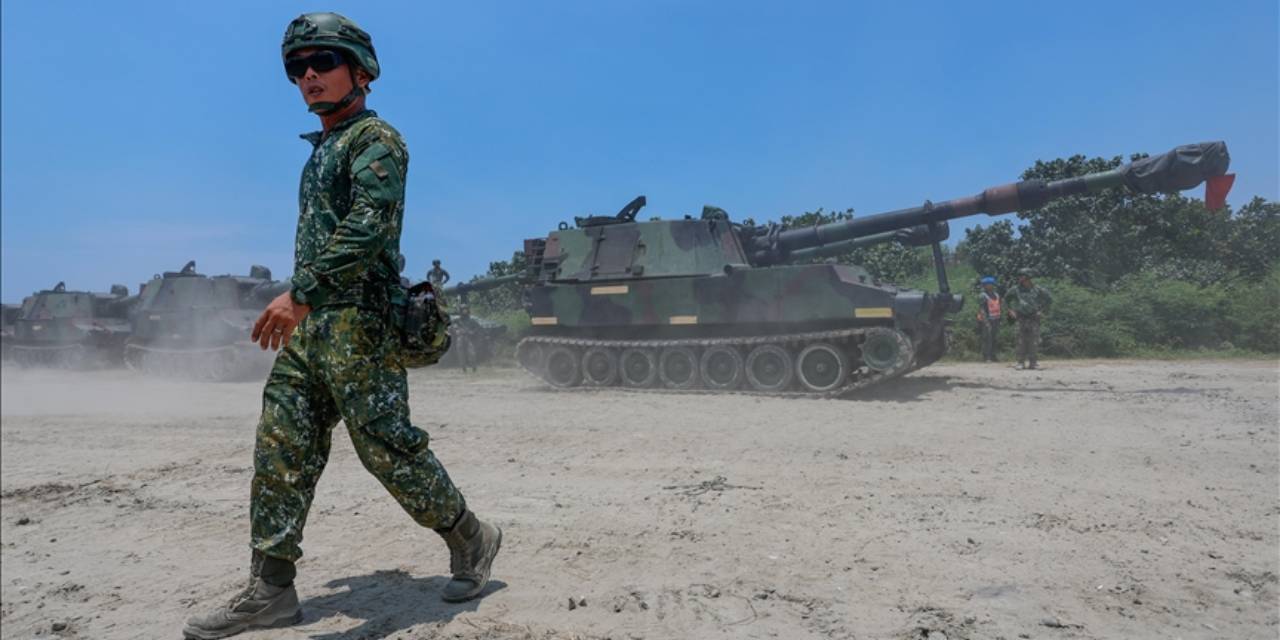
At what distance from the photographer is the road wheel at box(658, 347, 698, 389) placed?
11758mm

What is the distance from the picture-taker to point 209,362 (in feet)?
55.7

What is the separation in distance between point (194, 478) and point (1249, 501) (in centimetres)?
634

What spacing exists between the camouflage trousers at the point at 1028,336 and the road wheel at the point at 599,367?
633 cm

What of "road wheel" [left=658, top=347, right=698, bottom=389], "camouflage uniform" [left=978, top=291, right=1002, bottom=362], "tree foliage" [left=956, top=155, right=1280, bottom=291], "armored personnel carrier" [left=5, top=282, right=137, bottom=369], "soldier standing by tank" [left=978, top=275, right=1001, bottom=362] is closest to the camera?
"tree foliage" [left=956, top=155, right=1280, bottom=291]

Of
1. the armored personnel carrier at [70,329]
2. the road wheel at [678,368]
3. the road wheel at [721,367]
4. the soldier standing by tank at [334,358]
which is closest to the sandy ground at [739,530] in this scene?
the soldier standing by tank at [334,358]

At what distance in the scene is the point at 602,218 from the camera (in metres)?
13.1

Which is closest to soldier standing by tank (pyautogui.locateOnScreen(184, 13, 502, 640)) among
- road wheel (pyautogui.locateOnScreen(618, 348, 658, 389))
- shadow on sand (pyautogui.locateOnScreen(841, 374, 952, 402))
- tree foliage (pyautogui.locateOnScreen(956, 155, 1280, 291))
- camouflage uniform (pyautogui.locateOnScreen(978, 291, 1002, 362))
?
tree foliage (pyautogui.locateOnScreen(956, 155, 1280, 291))

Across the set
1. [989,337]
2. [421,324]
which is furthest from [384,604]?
[989,337]

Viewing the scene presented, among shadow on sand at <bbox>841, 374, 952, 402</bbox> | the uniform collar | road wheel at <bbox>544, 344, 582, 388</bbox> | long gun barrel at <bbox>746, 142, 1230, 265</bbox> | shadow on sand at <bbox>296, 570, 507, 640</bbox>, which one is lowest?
shadow on sand at <bbox>296, 570, 507, 640</bbox>

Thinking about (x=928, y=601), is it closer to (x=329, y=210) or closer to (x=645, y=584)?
(x=645, y=584)

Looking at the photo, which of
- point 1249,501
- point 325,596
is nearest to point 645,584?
point 325,596

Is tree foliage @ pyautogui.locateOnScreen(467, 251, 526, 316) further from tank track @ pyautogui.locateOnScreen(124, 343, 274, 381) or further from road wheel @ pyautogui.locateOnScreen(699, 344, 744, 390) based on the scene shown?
road wheel @ pyautogui.locateOnScreen(699, 344, 744, 390)

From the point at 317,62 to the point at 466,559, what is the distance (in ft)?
6.02

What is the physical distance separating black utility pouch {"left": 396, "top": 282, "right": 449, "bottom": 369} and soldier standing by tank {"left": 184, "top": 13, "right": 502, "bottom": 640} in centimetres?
5
